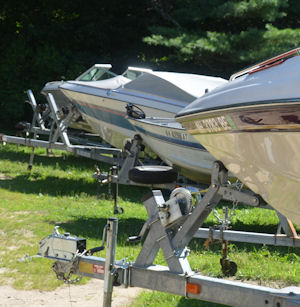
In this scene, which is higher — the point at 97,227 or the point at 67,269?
the point at 67,269

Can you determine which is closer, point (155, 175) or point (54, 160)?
point (155, 175)

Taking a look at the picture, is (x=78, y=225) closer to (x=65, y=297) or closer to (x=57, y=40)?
(x=65, y=297)

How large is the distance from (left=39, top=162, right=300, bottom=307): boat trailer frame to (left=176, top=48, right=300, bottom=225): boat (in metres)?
0.15

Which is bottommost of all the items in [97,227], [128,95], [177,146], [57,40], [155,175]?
[97,227]

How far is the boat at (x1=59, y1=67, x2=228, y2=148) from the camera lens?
900 centimetres

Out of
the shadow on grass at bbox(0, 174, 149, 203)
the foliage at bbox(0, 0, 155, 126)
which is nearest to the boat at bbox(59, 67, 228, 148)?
the shadow on grass at bbox(0, 174, 149, 203)

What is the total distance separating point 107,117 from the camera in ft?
33.8

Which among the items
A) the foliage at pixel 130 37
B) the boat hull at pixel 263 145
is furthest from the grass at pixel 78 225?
the foliage at pixel 130 37

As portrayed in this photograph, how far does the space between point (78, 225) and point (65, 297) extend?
2.39 meters

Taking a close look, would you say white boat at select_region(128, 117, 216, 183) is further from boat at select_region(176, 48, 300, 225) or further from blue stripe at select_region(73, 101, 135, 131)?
boat at select_region(176, 48, 300, 225)

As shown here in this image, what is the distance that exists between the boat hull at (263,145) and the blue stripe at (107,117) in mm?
5927

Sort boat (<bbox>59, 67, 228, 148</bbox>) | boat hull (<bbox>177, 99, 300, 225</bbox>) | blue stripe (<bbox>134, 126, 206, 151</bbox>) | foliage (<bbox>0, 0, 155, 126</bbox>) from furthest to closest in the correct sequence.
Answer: foliage (<bbox>0, 0, 155, 126</bbox>) → boat (<bbox>59, 67, 228, 148</bbox>) → blue stripe (<bbox>134, 126, 206, 151</bbox>) → boat hull (<bbox>177, 99, 300, 225</bbox>)

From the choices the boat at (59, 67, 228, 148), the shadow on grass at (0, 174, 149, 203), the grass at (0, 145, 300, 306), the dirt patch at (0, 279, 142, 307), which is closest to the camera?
the dirt patch at (0, 279, 142, 307)

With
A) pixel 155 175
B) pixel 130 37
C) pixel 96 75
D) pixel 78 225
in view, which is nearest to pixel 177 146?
pixel 78 225
